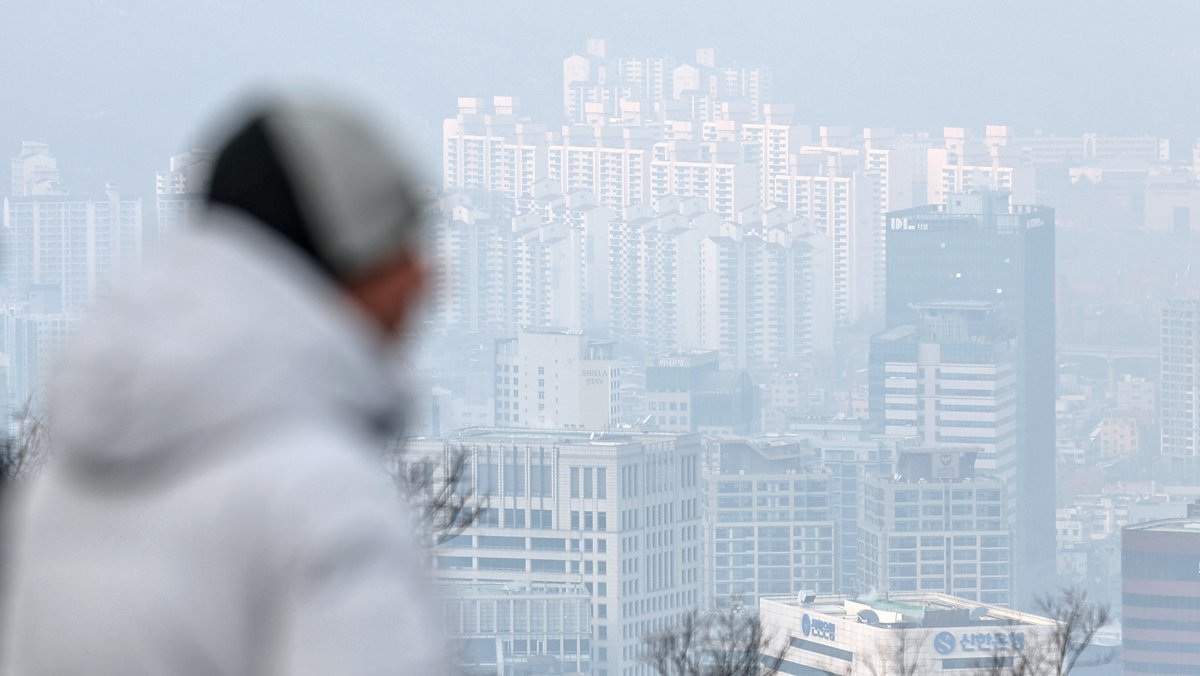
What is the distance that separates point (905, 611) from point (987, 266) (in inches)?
698

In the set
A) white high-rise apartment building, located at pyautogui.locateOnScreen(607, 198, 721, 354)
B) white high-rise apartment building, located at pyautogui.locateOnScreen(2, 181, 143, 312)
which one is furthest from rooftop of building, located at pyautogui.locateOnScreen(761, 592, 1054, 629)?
white high-rise apartment building, located at pyautogui.locateOnScreen(607, 198, 721, 354)

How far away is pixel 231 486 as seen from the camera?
301 mm

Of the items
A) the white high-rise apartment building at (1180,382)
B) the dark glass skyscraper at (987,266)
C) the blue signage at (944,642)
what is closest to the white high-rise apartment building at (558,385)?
the dark glass skyscraper at (987,266)

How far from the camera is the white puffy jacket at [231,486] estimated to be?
0.30 m

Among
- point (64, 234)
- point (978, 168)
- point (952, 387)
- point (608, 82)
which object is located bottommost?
point (952, 387)

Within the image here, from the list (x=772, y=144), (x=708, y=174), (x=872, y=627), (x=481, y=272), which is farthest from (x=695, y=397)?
(x=872, y=627)

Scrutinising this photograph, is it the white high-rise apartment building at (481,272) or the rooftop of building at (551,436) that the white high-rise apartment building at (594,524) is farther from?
the white high-rise apartment building at (481,272)

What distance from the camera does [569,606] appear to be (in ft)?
85.6

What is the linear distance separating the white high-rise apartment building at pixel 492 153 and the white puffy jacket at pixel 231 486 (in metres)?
44.3

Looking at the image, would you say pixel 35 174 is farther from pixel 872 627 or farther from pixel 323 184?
pixel 323 184

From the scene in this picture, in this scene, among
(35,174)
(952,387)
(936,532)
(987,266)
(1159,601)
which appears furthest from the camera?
(987,266)

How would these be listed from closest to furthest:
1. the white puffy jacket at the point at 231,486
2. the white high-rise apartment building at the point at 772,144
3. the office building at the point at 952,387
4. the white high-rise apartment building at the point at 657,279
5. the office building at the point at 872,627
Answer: the white puffy jacket at the point at 231,486 < the office building at the point at 872,627 < the office building at the point at 952,387 < the white high-rise apartment building at the point at 657,279 < the white high-rise apartment building at the point at 772,144

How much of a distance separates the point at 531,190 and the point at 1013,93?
50.0 ft

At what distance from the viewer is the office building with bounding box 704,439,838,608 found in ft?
102
